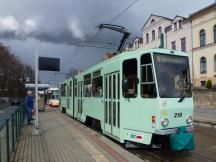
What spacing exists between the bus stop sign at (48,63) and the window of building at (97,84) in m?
1.67

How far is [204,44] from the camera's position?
152ft

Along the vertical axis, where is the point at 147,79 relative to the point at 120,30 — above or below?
below

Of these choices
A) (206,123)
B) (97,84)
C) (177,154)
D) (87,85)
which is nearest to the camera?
(177,154)

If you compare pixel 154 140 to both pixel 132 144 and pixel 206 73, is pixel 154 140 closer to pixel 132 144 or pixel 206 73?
pixel 132 144

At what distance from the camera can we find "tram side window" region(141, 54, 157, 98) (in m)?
10.4

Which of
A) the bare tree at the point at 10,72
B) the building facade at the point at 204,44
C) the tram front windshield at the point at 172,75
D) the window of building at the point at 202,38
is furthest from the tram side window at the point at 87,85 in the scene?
the bare tree at the point at 10,72

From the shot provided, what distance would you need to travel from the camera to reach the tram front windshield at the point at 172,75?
1042 centimetres

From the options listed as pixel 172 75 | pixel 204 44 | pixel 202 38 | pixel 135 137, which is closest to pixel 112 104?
pixel 135 137

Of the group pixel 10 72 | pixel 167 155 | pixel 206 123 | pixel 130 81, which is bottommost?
pixel 167 155

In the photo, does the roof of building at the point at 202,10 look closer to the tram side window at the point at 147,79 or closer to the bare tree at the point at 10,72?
the bare tree at the point at 10,72

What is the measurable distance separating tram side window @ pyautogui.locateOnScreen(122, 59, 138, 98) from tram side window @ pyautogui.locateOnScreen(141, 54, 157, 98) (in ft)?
0.90

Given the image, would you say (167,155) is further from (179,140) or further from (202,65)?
(202,65)

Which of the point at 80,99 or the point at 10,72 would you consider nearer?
the point at 80,99

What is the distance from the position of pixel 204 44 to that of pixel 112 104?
118 feet
